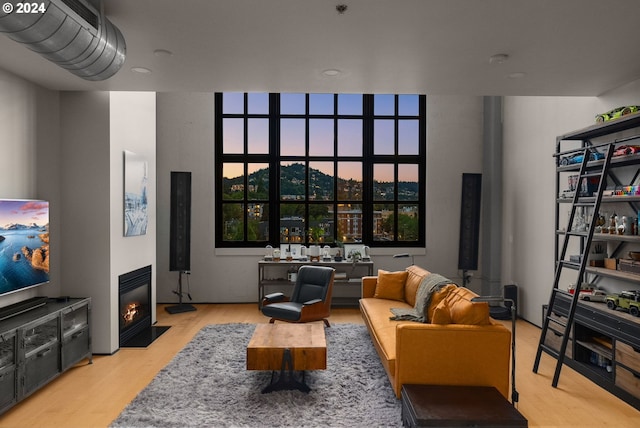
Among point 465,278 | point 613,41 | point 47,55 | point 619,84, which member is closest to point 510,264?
point 465,278

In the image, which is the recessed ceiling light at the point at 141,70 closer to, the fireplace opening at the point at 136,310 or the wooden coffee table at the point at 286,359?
the fireplace opening at the point at 136,310

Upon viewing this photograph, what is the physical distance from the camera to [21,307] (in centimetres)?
421

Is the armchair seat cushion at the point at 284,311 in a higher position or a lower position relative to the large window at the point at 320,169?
lower

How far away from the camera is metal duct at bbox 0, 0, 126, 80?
7.25ft

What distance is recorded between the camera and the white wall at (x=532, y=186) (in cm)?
594

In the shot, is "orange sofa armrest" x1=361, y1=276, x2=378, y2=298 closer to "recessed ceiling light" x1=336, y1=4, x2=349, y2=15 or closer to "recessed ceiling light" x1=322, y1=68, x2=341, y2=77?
"recessed ceiling light" x1=322, y1=68, x2=341, y2=77

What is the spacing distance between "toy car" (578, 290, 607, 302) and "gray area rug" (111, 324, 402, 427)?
2151mm

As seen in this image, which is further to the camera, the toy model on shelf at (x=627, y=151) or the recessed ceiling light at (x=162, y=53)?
the toy model on shelf at (x=627, y=151)

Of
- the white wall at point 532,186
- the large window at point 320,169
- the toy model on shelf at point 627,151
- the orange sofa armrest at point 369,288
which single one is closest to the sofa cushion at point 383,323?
the orange sofa armrest at point 369,288

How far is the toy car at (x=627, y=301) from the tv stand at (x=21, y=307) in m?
5.34

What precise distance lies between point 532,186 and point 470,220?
131cm

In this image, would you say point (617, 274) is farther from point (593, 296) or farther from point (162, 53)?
point (162, 53)

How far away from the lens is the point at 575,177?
509cm

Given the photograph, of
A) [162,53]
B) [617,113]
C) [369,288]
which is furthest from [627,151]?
[162,53]
